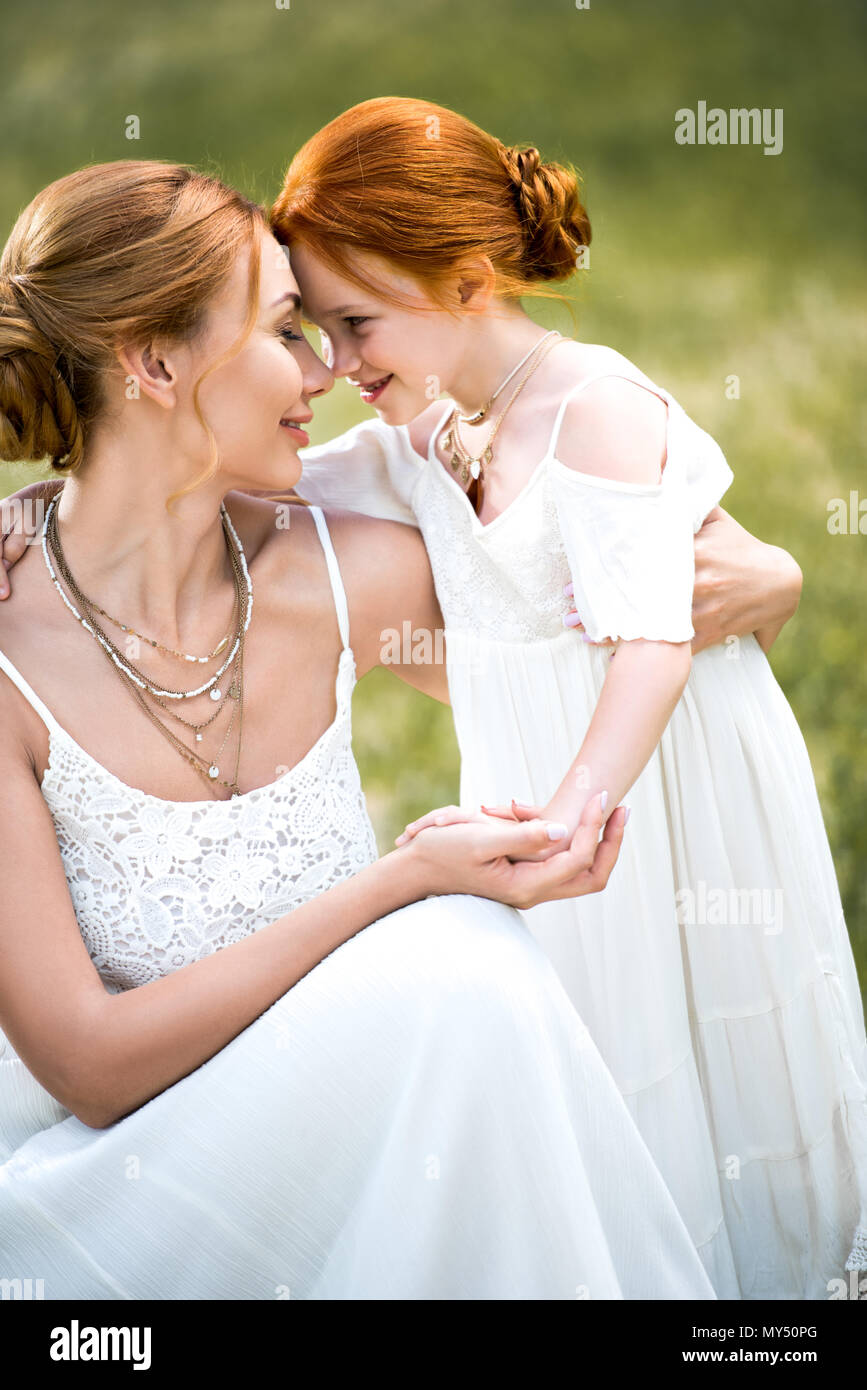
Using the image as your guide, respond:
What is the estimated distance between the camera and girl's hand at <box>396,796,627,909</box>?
55.2 inches

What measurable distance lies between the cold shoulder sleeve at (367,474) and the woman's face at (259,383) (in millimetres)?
238

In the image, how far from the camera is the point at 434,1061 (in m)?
1.30

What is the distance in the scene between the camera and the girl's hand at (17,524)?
5.24ft

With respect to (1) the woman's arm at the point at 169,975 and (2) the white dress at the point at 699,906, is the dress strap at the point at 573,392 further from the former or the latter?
(1) the woman's arm at the point at 169,975

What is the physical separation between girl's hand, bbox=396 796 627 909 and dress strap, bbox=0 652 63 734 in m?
0.41

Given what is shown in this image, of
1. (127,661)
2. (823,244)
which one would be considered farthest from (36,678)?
(823,244)

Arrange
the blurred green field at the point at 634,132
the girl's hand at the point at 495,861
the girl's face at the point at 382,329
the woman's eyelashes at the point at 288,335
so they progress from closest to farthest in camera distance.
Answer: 1. the girl's hand at the point at 495,861
2. the woman's eyelashes at the point at 288,335
3. the girl's face at the point at 382,329
4. the blurred green field at the point at 634,132

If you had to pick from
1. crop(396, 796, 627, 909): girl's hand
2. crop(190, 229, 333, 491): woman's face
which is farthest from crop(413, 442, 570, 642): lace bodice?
crop(396, 796, 627, 909): girl's hand

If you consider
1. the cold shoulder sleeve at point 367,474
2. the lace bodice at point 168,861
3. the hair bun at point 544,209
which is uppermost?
the hair bun at point 544,209

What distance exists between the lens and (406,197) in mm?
1688

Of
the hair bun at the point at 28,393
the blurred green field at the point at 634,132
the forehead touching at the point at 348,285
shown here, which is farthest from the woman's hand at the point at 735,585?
the blurred green field at the point at 634,132
